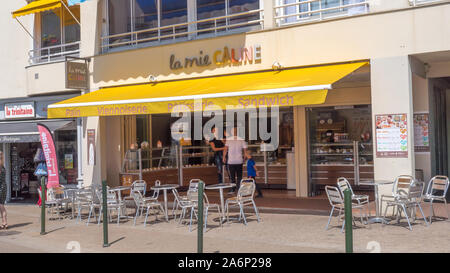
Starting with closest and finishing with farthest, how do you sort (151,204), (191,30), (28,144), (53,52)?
1. (151,204)
2. (191,30)
3. (53,52)
4. (28,144)

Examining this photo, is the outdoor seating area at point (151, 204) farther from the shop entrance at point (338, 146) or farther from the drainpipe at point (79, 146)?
the shop entrance at point (338, 146)

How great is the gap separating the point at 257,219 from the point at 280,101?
277 cm

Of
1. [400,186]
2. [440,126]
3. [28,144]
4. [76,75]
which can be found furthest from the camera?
[28,144]

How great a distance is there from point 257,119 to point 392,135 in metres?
6.52

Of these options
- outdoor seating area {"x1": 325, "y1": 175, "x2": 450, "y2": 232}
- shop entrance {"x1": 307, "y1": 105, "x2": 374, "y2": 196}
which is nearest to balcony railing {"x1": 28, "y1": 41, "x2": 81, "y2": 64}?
shop entrance {"x1": 307, "y1": 105, "x2": 374, "y2": 196}

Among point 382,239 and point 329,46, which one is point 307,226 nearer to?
point 382,239

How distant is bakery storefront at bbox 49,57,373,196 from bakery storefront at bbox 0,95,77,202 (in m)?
1.60

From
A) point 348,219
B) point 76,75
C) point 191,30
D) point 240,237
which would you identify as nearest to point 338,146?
point 191,30

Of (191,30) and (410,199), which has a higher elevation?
(191,30)

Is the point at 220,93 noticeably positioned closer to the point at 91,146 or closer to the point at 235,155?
the point at 235,155

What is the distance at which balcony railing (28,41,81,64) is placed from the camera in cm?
1521

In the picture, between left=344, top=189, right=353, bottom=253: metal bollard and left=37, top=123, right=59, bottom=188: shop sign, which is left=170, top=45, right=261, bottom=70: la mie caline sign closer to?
left=37, top=123, right=59, bottom=188: shop sign

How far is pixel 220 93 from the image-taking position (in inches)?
400

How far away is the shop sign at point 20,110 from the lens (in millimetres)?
15664
